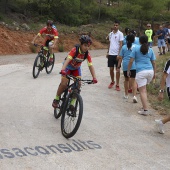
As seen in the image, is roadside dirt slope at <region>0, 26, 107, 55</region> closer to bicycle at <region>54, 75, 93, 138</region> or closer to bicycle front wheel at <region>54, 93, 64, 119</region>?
bicycle front wheel at <region>54, 93, 64, 119</region>

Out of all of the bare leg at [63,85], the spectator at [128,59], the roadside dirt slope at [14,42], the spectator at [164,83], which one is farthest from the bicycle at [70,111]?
the roadside dirt slope at [14,42]

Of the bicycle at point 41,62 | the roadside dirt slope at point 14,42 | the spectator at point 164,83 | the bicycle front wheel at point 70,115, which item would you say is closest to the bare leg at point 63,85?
the bicycle front wheel at point 70,115

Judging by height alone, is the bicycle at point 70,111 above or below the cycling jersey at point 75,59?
below

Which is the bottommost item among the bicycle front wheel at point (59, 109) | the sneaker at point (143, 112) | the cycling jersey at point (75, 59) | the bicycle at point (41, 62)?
the sneaker at point (143, 112)

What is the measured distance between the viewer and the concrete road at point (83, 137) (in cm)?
506

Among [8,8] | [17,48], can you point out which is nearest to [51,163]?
[17,48]

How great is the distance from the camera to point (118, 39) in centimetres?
1071

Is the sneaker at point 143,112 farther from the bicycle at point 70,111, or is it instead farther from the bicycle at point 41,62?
the bicycle at point 41,62

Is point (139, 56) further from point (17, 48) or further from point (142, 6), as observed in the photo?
point (142, 6)

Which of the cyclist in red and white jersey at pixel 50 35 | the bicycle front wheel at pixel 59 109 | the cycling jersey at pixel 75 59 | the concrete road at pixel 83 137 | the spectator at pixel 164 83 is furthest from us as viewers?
the cyclist in red and white jersey at pixel 50 35

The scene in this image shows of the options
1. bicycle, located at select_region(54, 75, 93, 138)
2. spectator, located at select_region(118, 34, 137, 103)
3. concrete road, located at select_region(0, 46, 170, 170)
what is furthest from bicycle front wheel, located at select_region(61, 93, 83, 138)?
spectator, located at select_region(118, 34, 137, 103)

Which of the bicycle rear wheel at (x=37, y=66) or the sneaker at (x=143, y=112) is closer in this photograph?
the sneaker at (x=143, y=112)

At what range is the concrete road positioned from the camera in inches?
199

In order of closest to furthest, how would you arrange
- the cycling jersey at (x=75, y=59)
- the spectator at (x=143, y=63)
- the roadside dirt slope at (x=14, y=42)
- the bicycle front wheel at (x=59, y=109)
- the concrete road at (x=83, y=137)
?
the concrete road at (x=83, y=137)
the cycling jersey at (x=75, y=59)
the bicycle front wheel at (x=59, y=109)
the spectator at (x=143, y=63)
the roadside dirt slope at (x=14, y=42)
